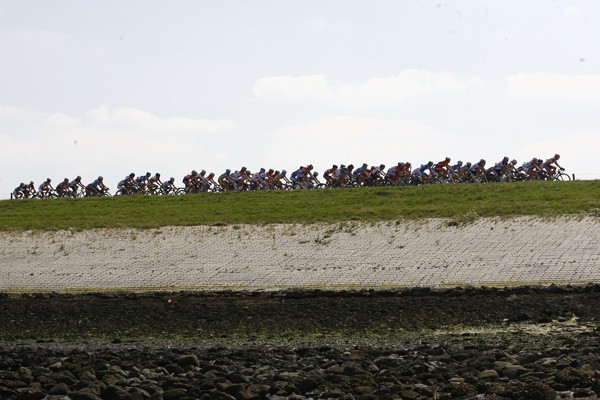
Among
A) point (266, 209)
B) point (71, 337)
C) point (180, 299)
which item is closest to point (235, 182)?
point (266, 209)

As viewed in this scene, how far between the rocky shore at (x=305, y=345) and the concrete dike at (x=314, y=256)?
8.31 ft

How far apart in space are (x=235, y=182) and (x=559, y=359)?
36.2 meters

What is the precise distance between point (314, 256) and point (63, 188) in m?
28.3


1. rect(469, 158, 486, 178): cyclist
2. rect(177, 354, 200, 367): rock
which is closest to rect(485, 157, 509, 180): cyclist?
rect(469, 158, 486, 178): cyclist

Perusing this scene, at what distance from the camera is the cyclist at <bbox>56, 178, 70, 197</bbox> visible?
5550 centimetres

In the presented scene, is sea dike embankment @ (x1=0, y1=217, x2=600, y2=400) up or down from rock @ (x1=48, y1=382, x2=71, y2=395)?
up

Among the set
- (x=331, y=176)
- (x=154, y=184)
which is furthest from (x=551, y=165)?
(x=154, y=184)

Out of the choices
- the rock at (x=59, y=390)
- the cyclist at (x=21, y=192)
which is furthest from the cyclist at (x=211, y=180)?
the rock at (x=59, y=390)

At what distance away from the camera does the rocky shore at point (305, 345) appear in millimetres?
13625

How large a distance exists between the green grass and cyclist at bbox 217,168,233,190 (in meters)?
5.56

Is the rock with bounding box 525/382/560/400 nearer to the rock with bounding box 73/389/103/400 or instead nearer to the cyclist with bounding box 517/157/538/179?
the rock with bounding box 73/389/103/400

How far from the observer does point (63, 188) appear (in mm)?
55656

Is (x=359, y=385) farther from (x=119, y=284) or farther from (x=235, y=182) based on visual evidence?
(x=235, y=182)

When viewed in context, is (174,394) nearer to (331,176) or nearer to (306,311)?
(306,311)
